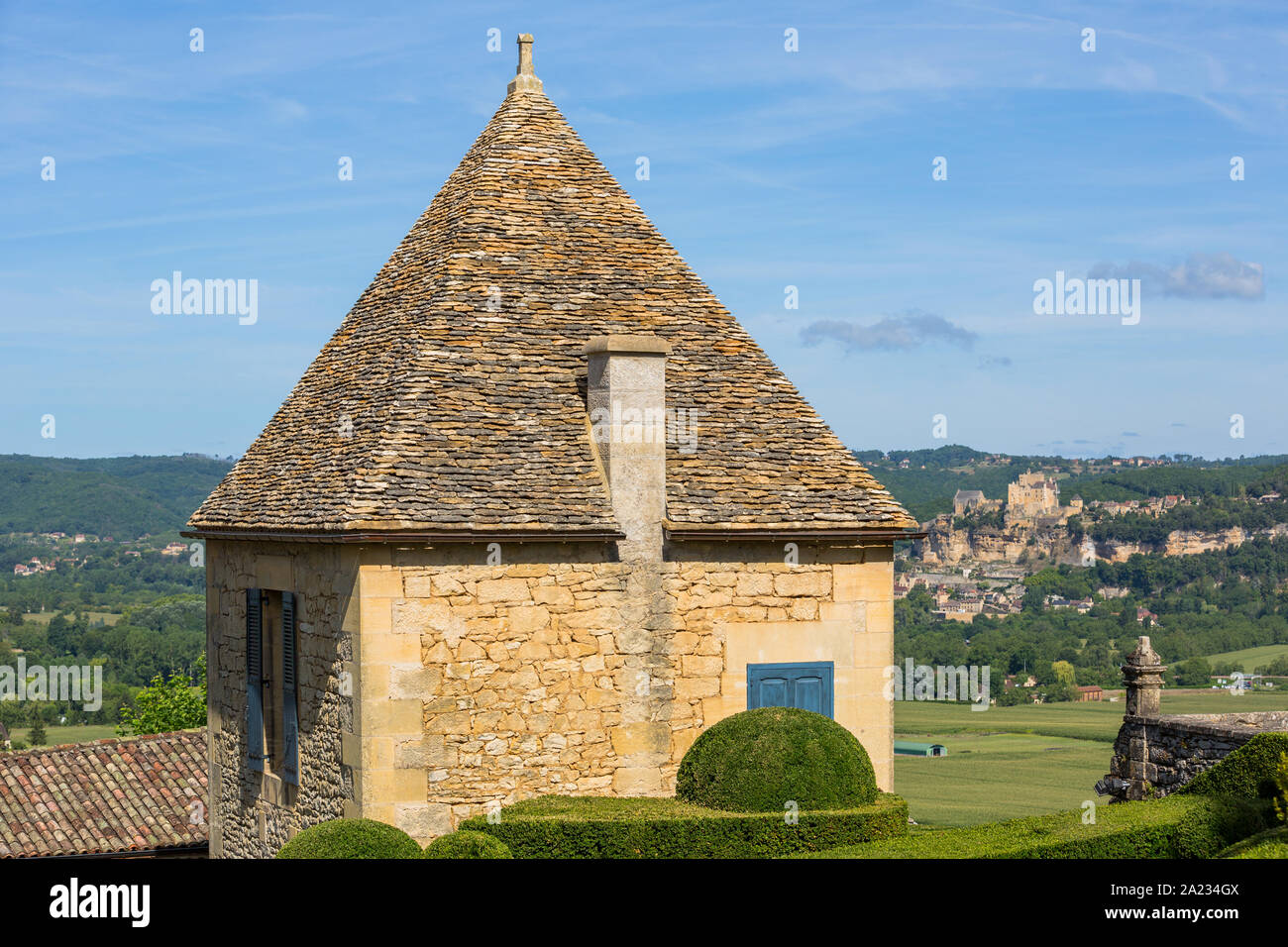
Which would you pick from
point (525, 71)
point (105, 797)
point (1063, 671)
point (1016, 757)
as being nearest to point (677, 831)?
point (525, 71)

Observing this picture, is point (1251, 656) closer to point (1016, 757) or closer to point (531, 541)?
point (1016, 757)

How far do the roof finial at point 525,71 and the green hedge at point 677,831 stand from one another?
11099 millimetres

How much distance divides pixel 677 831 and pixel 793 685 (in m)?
3.53

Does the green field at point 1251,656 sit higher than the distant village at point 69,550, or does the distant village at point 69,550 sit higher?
the distant village at point 69,550

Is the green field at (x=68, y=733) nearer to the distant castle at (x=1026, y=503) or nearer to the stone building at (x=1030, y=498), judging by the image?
the distant castle at (x=1026, y=503)

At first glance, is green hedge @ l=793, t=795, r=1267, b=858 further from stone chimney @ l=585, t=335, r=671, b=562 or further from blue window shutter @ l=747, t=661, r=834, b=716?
stone chimney @ l=585, t=335, r=671, b=562

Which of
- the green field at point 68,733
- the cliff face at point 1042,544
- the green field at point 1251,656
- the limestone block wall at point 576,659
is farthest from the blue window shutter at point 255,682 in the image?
the cliff face at point 1042,544

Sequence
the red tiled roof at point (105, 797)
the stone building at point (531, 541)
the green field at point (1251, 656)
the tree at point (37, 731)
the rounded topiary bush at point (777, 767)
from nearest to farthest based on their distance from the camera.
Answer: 1. the rounded topiary bush at point (777, 767)
2. the stone building at point (531, 541)
3. the red tiled roof at point (105, 797)
4. the tree at point (37, 731)
5. the green field at point (1251, 656)

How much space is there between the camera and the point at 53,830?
24.1 m

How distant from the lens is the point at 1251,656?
10188cm

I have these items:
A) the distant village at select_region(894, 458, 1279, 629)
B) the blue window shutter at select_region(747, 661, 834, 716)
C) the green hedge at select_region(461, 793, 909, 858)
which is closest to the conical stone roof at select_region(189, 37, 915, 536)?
the blue window shutter at select_region(747, 661, 834, 716)

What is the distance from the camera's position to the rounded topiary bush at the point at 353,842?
13000 millimetres

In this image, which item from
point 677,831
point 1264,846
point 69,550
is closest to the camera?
point 1264,846
